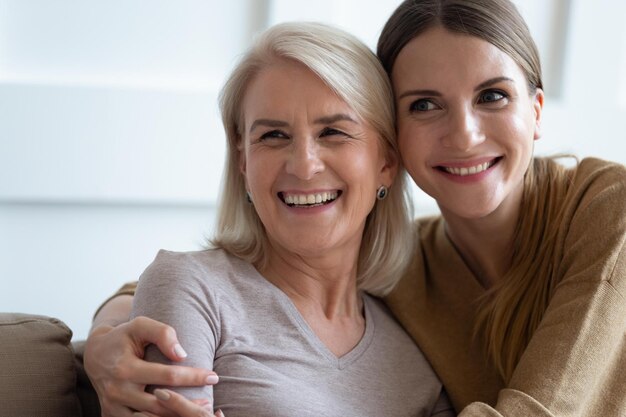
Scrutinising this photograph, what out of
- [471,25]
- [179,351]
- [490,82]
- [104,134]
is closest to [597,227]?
[490,82]

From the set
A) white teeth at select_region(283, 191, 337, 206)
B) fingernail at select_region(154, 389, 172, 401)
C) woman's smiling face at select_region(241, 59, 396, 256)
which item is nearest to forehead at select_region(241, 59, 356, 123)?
woman's smiling face at select_region(241, 59, 396, 256)

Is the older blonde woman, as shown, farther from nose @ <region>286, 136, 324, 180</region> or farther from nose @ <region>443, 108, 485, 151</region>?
nose @ <region>443, 108, 485, 151</region>

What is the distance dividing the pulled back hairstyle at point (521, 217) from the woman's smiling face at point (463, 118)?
0.09 ft

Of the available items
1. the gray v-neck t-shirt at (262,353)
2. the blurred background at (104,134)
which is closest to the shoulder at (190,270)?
the gray v-neck t-shirt at (262,353)

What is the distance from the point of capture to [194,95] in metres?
2.57

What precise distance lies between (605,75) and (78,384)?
2020 millimetres

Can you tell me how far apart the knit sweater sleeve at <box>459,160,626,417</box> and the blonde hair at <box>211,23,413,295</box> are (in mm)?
375

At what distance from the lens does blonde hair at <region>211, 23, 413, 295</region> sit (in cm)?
175

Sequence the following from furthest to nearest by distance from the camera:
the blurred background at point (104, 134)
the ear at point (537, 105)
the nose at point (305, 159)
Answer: the blurred background at point (104, 134)
the ear at point (537, 105)
the nose at point (305, 159)

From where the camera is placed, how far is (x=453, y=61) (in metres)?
1.85

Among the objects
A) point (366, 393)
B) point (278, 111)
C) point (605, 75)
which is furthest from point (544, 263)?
point (605, 75)

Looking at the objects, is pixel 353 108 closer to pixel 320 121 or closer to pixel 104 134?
pixel 320 121

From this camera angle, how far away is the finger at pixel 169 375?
4.86ft

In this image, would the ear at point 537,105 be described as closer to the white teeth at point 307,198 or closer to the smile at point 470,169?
the smile at point 470,169
